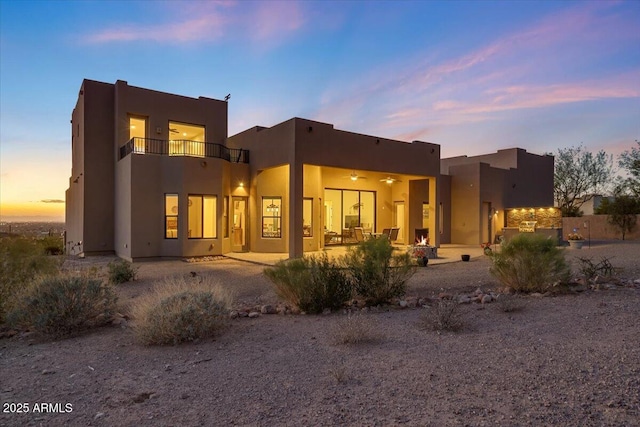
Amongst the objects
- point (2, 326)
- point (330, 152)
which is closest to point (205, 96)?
point (330, 152)

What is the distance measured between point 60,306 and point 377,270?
4.70 metres

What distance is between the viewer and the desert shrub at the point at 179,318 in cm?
478

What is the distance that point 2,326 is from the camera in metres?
Answer: 5.67

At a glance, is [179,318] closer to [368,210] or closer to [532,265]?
[532,265]

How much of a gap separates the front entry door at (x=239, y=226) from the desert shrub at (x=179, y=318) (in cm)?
1156

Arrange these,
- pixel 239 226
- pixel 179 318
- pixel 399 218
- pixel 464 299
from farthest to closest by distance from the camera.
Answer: pixel 399 218, pixel 239 226, pixel 464 299, pixel 179 318

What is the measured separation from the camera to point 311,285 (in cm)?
651

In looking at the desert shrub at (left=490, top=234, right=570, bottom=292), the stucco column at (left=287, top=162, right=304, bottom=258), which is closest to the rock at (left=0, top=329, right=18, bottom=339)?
the desert shrub at (left=490, top=234, right=570, bottom=292)

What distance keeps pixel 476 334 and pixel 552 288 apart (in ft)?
11.2

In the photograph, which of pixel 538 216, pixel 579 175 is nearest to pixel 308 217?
pixel 538 216

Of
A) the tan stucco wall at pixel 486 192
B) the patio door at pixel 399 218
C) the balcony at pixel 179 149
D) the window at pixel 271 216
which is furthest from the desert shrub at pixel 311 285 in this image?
the tan stucco wall at pixel 486 192

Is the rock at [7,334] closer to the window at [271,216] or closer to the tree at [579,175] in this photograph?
the window at [271,216]

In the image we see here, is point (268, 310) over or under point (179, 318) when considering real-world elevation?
under

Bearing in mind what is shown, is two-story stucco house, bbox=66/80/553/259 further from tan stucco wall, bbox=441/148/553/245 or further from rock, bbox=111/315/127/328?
rock, bbox=111/315/127/328
